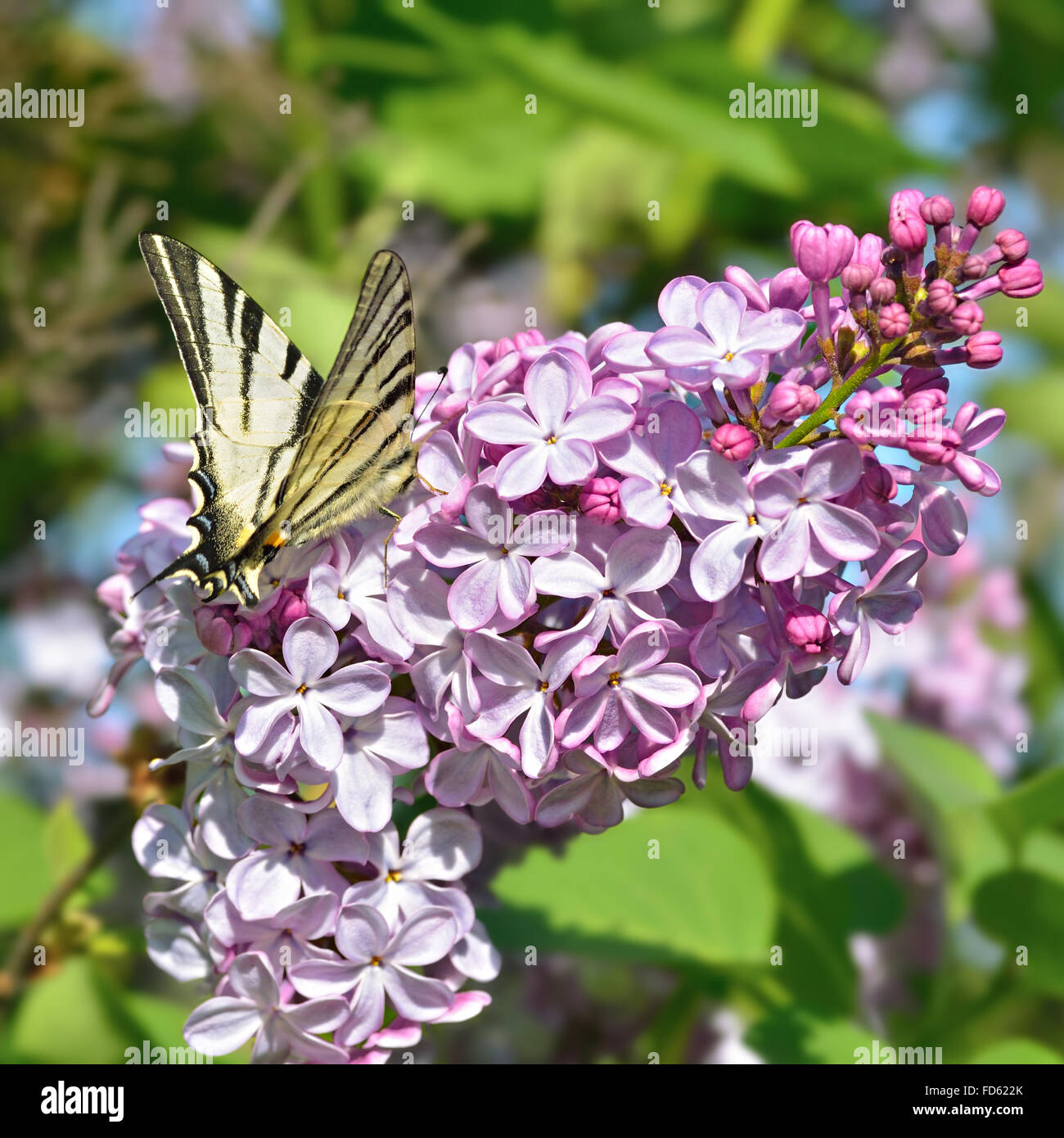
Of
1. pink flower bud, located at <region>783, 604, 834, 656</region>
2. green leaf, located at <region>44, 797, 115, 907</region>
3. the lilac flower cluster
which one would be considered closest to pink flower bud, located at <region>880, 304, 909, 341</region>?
the lilac flower cluster

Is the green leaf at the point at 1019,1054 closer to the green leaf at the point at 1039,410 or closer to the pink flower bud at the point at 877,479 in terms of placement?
the pink flower bud at the point at 877,479

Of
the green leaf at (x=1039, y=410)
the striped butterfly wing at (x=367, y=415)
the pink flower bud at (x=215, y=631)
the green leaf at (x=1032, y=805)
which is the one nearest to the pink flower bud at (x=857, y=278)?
the striped butterfly wing at (x=367, y=415)

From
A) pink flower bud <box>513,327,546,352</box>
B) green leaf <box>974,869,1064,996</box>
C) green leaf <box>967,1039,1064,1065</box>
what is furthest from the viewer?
green leaf <box>974,869,1064,996</box>

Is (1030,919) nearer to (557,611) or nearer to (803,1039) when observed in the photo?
(803,1039)

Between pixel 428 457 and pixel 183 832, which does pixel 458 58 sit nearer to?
pixel 428 457

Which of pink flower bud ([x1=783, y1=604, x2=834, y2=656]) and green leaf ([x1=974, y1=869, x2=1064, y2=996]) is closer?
pink flower bud ([x1=783, y1=604, x2=834, y2=656])

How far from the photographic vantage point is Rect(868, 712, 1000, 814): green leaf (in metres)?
2.49

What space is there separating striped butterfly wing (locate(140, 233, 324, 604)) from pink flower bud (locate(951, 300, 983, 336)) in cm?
92

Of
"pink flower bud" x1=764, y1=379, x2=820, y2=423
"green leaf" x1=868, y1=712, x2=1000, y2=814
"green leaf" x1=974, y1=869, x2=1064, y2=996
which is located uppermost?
"pink flower bud" x1=764, y1=379, x2=820, y2=423

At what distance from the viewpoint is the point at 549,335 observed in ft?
12.0

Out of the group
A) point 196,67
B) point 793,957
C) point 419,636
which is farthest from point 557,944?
point 196,67

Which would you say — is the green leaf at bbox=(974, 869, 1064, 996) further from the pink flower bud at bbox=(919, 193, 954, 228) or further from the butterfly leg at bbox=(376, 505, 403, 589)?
the butterfly leg at bbox=(376, 505, 403, 589)

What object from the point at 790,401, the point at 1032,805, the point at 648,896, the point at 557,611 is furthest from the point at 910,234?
the point at 648,896

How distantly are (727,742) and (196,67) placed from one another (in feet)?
10.1
